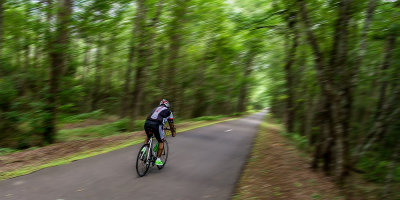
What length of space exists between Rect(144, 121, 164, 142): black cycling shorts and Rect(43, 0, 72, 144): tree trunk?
647 centimetres

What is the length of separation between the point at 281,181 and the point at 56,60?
10.7 meters

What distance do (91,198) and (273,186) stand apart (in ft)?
15.9

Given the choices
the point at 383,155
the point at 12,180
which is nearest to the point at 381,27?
the point at 383,155

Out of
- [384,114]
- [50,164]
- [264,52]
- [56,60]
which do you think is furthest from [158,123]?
[264,52]

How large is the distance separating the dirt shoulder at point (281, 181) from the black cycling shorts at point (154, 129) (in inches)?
104

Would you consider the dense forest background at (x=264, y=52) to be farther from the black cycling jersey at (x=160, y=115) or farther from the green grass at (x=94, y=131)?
the black cycling jersey at (x=160, y=115)

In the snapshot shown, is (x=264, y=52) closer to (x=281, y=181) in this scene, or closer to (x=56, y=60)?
(x=281, y=181)

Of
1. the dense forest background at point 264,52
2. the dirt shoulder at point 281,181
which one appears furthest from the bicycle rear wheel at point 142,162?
the dense forest background at point 264,52

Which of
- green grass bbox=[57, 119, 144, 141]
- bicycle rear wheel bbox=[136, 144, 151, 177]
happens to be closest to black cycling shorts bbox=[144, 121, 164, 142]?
bicycle rear wheel bbox=[136, 144, 151, 177]

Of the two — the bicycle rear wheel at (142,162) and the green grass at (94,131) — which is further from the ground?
the bicycle rear wheel at (142,162)

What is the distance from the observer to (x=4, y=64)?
14000 mm

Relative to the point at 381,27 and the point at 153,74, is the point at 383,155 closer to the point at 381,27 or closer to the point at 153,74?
the point at 381,27

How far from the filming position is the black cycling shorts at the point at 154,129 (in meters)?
7.98

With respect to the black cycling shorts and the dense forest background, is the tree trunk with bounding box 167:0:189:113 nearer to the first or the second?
the dense forest background
